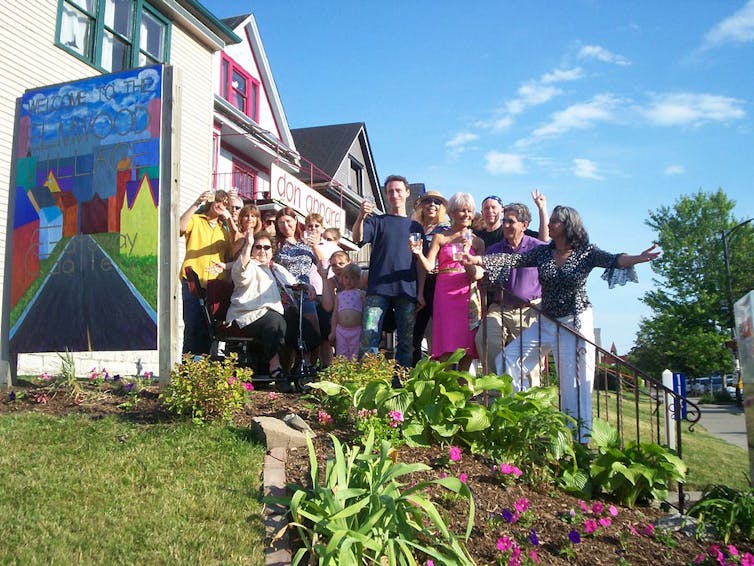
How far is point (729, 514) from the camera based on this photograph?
399cm

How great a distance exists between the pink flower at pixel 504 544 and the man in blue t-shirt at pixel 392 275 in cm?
296

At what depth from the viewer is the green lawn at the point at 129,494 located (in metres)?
2.90

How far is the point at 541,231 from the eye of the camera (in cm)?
620

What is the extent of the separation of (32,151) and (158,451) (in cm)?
388

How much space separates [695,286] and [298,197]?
27.4 m

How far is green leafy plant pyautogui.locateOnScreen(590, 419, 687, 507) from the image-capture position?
4.25m

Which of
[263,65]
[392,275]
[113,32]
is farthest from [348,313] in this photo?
[263,65]

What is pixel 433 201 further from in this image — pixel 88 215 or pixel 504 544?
pixel 504 544

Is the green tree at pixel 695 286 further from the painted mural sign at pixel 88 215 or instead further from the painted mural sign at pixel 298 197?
the painted mural sign at pixel 88 215

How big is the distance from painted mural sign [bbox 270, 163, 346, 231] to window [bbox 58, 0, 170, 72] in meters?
3.80

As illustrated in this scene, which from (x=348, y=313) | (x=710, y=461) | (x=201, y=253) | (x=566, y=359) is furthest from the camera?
(x=710, y=461)

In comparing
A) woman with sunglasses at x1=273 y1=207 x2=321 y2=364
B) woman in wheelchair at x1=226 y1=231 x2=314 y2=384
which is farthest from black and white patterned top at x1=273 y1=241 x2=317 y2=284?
woman in wheelchair at x1=226 y1=231 x2=314 y2=384

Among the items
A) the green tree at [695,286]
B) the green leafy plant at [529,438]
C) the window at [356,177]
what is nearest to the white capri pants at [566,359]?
the green leafy plant at [529,438]

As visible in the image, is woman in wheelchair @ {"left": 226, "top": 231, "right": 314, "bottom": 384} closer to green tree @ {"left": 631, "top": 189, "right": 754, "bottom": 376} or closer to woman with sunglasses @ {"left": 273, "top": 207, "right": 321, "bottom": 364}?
woman with sunglasses @ {"left": 273, "top": 207, "right": 321, "bottom": 364}
